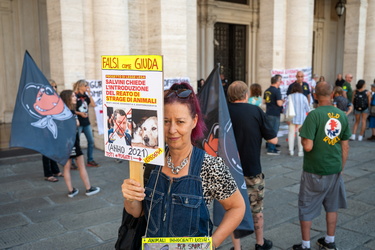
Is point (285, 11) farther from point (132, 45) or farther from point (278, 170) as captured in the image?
point (278, 170)

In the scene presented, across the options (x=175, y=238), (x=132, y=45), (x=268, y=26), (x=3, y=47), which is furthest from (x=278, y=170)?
(x=3, y=47)

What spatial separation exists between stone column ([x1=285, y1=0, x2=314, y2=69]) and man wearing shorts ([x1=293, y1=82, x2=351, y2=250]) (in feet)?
29.6

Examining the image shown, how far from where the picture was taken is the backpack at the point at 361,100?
9797 millimetres

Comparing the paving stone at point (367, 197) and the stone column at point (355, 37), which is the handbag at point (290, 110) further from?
the stone column at point (355, 37)

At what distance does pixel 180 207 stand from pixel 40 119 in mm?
4000

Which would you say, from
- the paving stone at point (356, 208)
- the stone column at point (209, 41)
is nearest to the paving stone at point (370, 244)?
the paving stone at point (356, 208)

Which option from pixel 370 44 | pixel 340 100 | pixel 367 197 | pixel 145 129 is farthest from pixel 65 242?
pixel 370 44

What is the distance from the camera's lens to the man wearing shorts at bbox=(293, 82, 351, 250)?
374cm

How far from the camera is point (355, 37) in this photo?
1559 cm

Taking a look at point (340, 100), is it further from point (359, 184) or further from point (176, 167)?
point (176, 167)

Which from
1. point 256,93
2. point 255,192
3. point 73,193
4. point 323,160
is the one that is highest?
point 256,93

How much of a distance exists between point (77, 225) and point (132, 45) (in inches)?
234

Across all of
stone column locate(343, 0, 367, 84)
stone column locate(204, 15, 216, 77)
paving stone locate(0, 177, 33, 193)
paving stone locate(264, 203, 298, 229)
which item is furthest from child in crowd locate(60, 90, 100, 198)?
stone column locate(343, 0, 367, 84)

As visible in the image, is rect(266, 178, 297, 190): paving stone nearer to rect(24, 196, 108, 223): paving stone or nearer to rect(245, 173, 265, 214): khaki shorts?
rect(245, 173, 265, 214): khaki shorts
